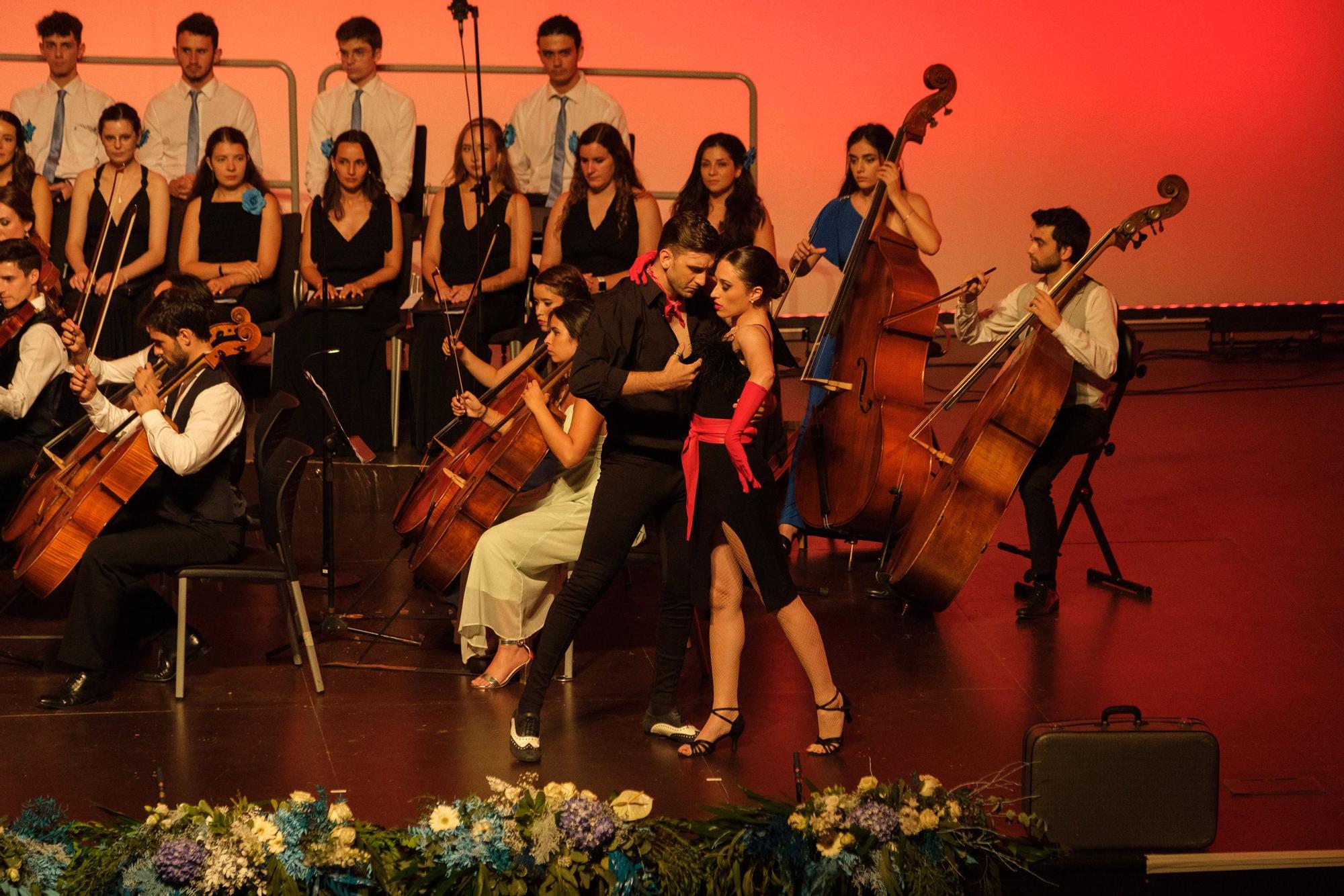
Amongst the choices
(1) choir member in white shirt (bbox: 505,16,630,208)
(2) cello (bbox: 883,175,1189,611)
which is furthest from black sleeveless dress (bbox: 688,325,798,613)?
(1) choir member in white shirt (bbox: 505,16,630,208)

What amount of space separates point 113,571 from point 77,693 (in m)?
0.34

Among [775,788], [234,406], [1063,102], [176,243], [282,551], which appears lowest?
[775,788]

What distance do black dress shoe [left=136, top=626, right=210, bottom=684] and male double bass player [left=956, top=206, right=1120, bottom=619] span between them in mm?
2534

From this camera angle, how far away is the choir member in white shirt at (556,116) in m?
7.16

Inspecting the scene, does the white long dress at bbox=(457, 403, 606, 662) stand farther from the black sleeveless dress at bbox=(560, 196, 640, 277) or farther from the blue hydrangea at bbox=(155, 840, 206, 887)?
the black sleeveless dress at bbox=(560, 196, 640, 277)

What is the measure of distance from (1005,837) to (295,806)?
1394 millimetres

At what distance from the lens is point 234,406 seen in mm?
4363

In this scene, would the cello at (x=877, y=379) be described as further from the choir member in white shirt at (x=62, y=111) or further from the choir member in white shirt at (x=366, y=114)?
the choir member in white shirt at (x=62, y=111)

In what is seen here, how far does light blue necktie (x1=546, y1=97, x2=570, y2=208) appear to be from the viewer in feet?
23.6

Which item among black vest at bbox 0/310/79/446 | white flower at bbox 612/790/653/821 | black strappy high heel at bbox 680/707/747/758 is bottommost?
black strappy high heel at bbox 680/707/747/758

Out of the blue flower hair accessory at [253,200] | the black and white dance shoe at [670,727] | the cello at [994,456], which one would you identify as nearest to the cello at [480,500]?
the black and white dance shoe at [670,727]

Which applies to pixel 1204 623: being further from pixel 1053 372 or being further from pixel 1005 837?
pixel 1005 837

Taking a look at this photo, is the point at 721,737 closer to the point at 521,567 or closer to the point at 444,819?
the point at 521,567

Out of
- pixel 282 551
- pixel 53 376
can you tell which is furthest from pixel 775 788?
pixel 53 376
